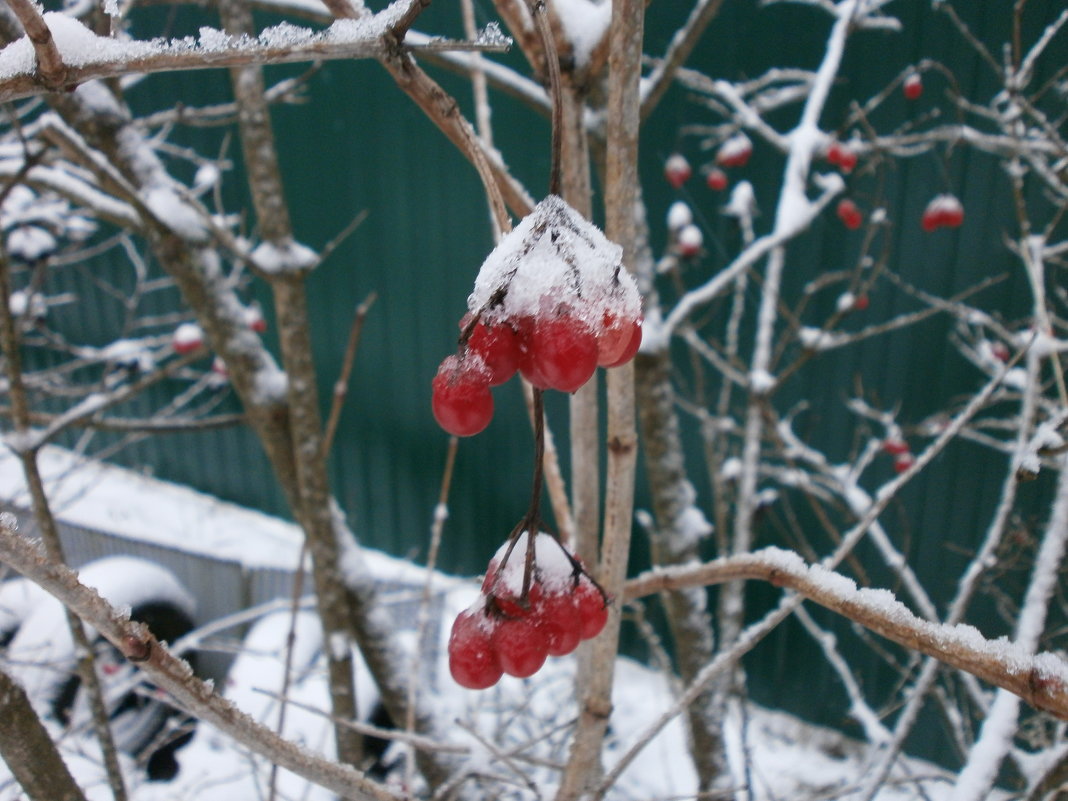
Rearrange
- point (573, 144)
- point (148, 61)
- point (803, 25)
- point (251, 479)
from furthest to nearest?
point (251, 479), point (803, 25), point (573, 144), point (148, 61)

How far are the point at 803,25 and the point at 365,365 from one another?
104 inches

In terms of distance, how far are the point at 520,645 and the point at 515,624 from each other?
0.02 meters

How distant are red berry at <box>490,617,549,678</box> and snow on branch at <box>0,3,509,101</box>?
46cm

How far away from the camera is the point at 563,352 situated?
531 mm

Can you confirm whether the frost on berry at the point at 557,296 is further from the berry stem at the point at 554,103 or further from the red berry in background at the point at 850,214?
the red berry in background at the point at 850,214

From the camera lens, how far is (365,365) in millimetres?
4227

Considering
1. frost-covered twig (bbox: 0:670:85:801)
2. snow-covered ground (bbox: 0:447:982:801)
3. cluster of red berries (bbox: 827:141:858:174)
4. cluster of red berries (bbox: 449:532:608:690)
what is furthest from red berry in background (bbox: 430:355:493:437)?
cluster of red berries (bbox: 827:141:858:174)

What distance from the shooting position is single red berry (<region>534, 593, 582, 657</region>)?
679 mm

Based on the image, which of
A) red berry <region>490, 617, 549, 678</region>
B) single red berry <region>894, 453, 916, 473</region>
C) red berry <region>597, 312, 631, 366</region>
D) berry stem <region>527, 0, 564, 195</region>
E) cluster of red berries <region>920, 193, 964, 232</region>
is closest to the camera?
berry stem <region>527, 0, 564, 195</region>

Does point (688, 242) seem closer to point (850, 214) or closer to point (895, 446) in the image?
point (850, 214)

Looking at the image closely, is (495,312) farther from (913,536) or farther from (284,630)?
(284,630)

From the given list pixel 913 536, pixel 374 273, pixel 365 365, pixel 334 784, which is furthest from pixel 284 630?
pixel 334 784

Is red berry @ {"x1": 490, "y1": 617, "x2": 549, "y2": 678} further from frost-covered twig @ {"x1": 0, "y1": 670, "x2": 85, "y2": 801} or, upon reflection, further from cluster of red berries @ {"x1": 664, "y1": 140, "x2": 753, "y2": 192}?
cluster of red berries @ {"x1": 664, "y1": 140, "x2": 753, "y2": 192}

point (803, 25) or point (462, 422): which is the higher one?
point (803, 25)
